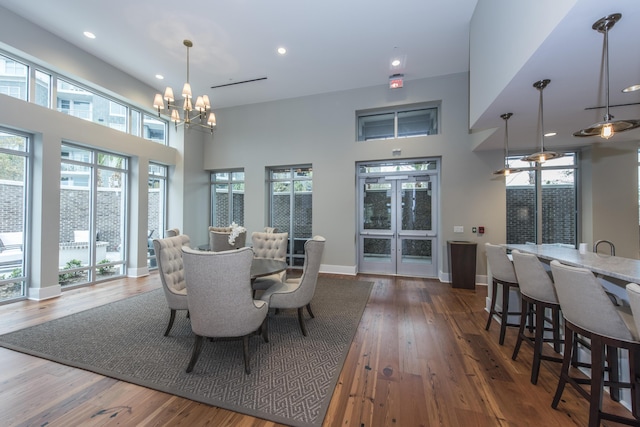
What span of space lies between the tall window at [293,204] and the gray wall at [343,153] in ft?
1.01

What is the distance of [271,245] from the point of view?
4.01 metres

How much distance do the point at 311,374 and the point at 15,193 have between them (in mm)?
5350

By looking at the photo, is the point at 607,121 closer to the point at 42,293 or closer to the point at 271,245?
the point at 271,245

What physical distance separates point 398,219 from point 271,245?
308 cm

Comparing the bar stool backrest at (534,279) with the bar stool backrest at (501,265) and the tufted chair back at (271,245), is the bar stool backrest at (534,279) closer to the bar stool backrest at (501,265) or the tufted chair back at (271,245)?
the bar stool backrest at (501,265)

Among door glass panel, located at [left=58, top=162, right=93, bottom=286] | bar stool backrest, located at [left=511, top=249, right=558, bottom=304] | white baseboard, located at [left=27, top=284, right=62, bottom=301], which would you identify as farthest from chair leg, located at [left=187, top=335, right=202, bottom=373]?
door glass panel, located at [left=58, top=162, right=93, bottom=286]

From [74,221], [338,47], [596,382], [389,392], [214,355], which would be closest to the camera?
[596,382]

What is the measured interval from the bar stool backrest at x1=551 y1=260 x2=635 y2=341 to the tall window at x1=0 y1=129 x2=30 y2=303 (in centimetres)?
681

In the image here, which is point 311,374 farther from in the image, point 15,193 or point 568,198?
point 568,198

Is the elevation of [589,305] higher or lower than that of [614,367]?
higher

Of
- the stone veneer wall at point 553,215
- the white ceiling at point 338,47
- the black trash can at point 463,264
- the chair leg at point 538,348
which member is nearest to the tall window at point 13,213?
the white ceiling at point 338,47

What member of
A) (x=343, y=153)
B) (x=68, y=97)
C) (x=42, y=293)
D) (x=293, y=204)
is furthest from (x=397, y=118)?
(x=42, y=293)

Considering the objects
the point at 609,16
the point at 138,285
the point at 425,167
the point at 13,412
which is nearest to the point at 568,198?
the point at 425,167

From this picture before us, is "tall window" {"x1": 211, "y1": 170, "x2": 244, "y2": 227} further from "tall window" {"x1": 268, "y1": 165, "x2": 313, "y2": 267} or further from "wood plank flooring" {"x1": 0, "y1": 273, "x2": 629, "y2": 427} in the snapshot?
"wood plank flooring" {"x1": 0, "y1": 273, "x2": 629, "y2": 427}
